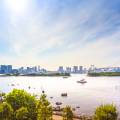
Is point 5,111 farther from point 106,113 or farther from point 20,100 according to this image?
point 106,113

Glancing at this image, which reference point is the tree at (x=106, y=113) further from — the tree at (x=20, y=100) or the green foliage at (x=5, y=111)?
the tree at (x=20, y=100)

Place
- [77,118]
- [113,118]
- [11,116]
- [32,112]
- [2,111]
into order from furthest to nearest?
[77,118] → [32,112] → [11,116] → [2,111] → [113,118]

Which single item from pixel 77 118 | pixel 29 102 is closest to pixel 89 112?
pixel 77 118

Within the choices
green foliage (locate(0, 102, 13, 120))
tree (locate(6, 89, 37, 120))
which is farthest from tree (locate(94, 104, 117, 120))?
tree (locate(6, 89, 37, 120))

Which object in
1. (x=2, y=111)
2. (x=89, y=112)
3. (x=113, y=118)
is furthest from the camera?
(x=89, y=112)

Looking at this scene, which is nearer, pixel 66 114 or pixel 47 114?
pixel 47 114

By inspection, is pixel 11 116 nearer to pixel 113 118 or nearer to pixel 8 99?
pixel 8 99

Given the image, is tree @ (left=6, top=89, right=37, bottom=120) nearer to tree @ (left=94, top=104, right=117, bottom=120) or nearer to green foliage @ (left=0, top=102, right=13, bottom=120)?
green foliage @ (left=0, top=102, right=13, bottom=120)

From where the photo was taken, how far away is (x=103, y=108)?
43.3 meters

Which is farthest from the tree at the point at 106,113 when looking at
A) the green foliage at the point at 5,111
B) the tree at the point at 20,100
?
the tree at the point at 20,100

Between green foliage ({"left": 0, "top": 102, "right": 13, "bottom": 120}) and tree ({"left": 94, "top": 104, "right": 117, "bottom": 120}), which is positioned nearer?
tree ({"left": 94, "top": 104, "right": 117, "bottom": 120})

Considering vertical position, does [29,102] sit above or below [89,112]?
above

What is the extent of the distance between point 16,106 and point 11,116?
6.72 metres

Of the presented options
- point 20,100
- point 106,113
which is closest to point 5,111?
point 20,100
